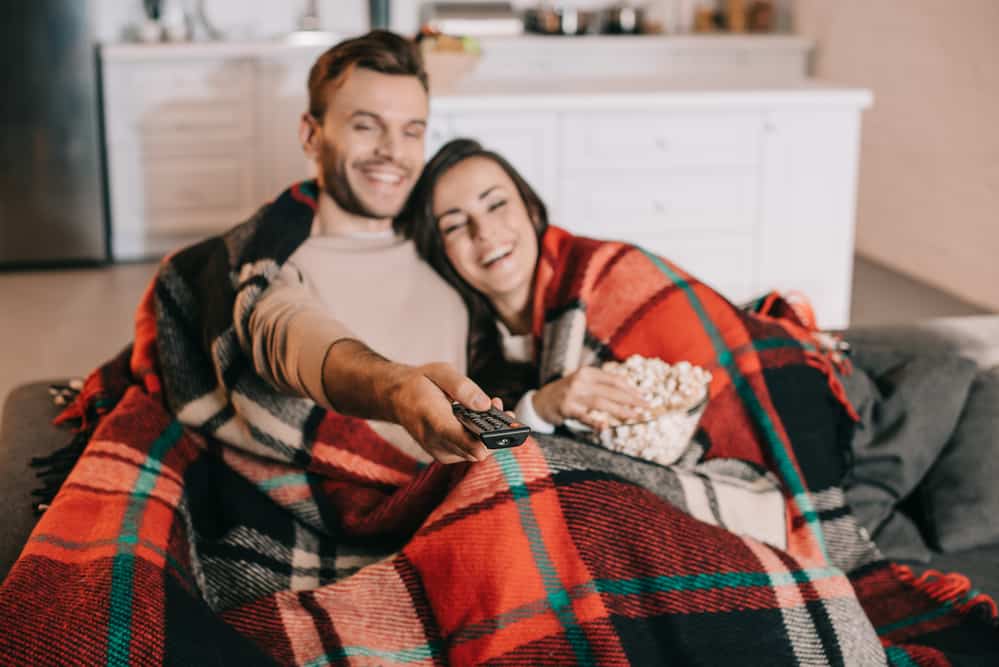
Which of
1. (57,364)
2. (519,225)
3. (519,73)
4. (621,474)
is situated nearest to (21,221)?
(57,364)

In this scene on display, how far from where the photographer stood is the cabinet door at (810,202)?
3.38 meters

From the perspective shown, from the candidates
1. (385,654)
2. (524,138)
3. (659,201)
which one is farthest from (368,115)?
(659,201)

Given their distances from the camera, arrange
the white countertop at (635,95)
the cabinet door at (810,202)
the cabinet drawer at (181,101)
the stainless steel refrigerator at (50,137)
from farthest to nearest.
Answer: the cabinet drawer at (181,101) < the stainless steel refrigerator at (50,137) < the cabinet door at (810,202) < the white countertop at (635,95)

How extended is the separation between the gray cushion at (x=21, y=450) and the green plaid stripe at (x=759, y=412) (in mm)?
959

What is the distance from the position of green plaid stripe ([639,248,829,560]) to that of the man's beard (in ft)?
1.46

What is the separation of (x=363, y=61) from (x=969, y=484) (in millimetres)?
1103

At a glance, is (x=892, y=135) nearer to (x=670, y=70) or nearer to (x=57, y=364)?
(x=670, y=70)

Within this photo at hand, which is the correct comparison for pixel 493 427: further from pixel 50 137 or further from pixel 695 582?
pixel 50 137

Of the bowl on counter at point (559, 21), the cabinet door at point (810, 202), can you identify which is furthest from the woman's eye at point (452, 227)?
the bowl on counter at point (559, 21)

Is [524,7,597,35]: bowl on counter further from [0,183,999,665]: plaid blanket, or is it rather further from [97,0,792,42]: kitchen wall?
[0,183,999,665]: plaid blanket

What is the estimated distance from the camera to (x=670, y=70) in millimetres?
5621

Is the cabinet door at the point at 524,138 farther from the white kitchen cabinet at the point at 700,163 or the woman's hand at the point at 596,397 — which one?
the woman's hand at the point at 596,397

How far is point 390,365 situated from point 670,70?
4.80m

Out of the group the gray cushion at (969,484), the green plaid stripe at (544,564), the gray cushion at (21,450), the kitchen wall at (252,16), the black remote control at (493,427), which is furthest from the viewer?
the kitchen wall at (252,16)
